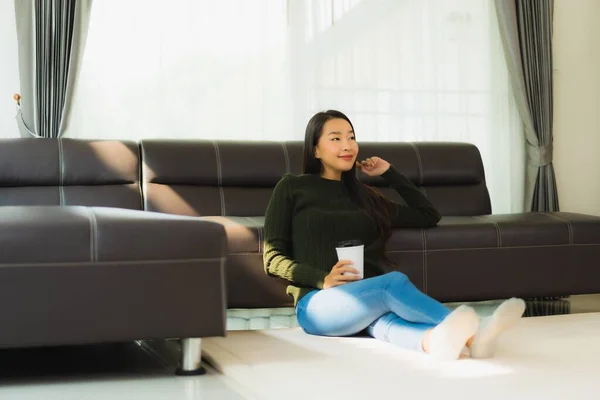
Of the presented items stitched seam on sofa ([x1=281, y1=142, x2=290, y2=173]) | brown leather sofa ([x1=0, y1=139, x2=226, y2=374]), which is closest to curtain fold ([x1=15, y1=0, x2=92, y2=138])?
stitched seam on sofa ([x1=281, y1=142, x2=290, y2=173])

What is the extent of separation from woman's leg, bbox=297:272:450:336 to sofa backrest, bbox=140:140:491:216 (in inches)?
52.9

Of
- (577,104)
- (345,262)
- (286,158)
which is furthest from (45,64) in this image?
(577,104)

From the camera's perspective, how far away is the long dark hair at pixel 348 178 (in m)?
3.38

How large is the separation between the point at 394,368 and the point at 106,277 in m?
0.86

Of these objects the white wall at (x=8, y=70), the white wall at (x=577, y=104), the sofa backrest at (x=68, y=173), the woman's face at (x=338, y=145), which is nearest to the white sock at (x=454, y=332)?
the woman's face at (x=338, y=145)

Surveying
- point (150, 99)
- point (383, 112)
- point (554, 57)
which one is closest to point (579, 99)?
point (554, 57)

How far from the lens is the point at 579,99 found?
6.00 meters

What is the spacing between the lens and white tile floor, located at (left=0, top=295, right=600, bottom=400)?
2.37 metres

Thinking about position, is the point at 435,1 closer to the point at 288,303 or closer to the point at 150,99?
the point at 150,99

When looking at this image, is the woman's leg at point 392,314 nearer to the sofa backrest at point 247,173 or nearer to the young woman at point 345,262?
the young woman at point 345,262

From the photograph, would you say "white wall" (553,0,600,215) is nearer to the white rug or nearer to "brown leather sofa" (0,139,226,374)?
the white rug

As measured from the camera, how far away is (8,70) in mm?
4746

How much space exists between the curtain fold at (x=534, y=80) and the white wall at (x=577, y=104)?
25 cm

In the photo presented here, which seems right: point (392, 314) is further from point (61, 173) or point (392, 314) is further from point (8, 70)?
point (8, 70)
